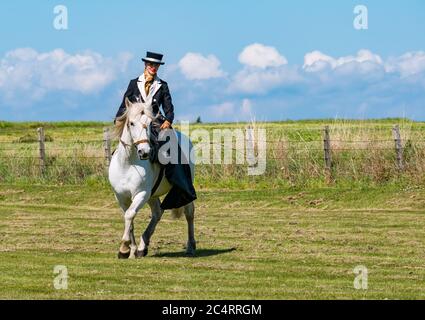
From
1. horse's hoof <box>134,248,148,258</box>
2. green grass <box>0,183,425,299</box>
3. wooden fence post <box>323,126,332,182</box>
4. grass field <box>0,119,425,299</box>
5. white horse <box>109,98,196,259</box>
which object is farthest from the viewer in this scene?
wooden fence post <box>323,126,332,182</box>

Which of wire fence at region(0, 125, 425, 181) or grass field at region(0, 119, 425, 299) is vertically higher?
wire fence at region(0, 125, 425, 181)

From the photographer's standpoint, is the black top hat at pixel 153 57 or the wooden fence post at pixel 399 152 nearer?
the black top hat at pixel 153 57

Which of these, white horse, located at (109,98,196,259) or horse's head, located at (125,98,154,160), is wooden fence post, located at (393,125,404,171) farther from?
horse's head, located at (125,98,154,160)

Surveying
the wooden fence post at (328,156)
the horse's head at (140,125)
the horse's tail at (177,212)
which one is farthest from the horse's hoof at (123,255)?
the wooden fence post at (328,156)

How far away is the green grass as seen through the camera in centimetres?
1137

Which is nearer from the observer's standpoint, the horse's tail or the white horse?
the white horse

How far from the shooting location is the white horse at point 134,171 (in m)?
13.4

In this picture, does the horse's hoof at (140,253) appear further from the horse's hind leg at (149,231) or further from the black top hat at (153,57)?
the black top hat at (153,57)

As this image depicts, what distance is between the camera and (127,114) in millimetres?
13664

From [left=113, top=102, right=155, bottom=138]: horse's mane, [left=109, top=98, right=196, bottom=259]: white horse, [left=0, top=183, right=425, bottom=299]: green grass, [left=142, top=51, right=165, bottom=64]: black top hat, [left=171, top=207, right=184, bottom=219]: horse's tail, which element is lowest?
[left=0, top=183, right=425, bottom=299]: green grass

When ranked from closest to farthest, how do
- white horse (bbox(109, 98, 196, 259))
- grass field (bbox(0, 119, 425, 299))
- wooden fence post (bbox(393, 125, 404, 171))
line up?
grass field (bbox(0, 119, 425, 299)), white horse (bbox(109, 98, 196, 259)), wooden fence post (bbox(393, 125, 404, 171))

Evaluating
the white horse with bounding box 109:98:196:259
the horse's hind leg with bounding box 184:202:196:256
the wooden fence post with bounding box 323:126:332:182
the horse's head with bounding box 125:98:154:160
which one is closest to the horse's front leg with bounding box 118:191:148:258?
the white horse with bounding box 109:98:196:259

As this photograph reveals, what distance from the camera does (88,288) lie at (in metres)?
11.3
